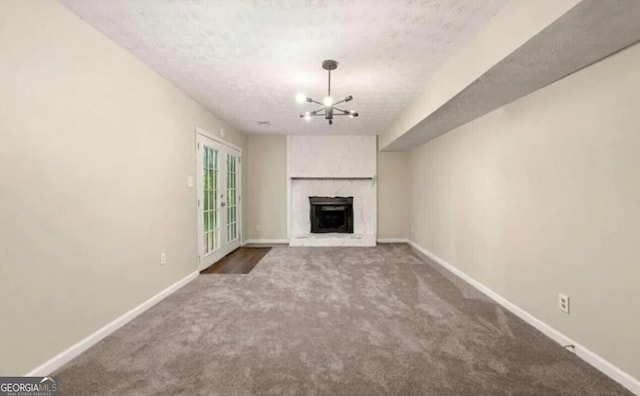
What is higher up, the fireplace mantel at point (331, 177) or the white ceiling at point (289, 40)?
the white ceiling at point (289, 40)

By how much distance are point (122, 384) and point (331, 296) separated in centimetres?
195

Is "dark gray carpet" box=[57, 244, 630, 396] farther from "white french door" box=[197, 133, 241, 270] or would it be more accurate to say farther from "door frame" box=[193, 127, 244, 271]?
"white french door" box=[197, 133, 241, 270]

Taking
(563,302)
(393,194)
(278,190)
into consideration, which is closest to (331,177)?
(278,190)

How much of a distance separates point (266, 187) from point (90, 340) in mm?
4458

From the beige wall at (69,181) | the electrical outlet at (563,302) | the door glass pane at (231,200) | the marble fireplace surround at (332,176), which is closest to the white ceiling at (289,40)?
the beige wall at (69,181)

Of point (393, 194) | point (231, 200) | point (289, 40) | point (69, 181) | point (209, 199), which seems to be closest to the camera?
point (69, 181)

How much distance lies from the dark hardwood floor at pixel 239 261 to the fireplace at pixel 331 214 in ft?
4.03

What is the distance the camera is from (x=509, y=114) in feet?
9.17

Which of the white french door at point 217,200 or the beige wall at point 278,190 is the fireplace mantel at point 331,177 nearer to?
the beige wall at point 278,190

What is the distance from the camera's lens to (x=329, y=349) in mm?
2090

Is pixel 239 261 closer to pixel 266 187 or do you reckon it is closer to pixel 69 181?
pixel 266 187

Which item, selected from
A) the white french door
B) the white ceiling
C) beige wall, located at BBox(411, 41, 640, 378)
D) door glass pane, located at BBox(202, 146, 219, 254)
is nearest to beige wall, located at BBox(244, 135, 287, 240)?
the white french door

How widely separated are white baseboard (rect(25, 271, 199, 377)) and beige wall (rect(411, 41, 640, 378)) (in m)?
3.56

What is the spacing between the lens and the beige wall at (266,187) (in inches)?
248
